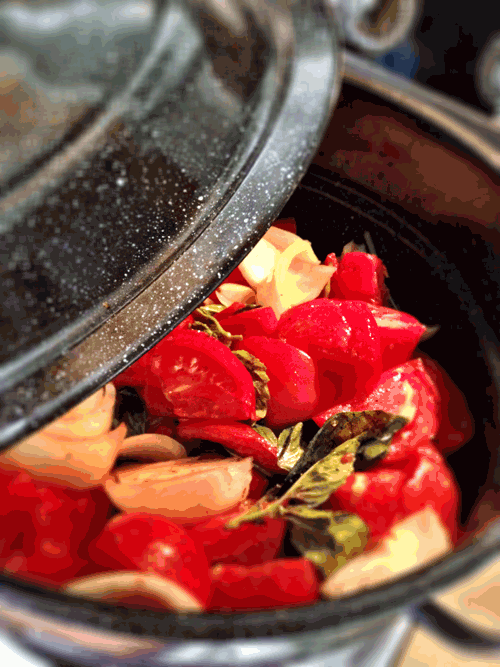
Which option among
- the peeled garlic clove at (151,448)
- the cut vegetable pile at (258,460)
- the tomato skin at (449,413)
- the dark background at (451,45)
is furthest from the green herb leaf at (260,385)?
the dark background at (451,45)

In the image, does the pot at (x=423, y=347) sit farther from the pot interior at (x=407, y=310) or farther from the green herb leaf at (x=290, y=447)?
the green herb leaf at (x=290, y=447)

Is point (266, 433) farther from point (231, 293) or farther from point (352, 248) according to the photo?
point (352, 248)

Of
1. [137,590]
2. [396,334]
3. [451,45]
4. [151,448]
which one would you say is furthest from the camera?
[451,45]

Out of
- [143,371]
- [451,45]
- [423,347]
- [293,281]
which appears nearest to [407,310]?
[423,347]

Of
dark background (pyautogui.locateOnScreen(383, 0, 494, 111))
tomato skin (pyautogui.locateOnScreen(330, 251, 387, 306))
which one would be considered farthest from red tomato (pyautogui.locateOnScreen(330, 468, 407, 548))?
dark background (pyautogui.locateOnScreen(383, 0, 494, 111))

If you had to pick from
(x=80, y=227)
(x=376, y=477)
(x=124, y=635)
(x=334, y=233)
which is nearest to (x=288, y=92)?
(x=334, y=233)

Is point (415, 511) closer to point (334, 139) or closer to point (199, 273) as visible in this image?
point (199, 273)

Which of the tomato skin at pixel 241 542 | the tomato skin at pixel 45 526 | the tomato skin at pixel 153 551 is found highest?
the tomato skin at pixel 241 542
